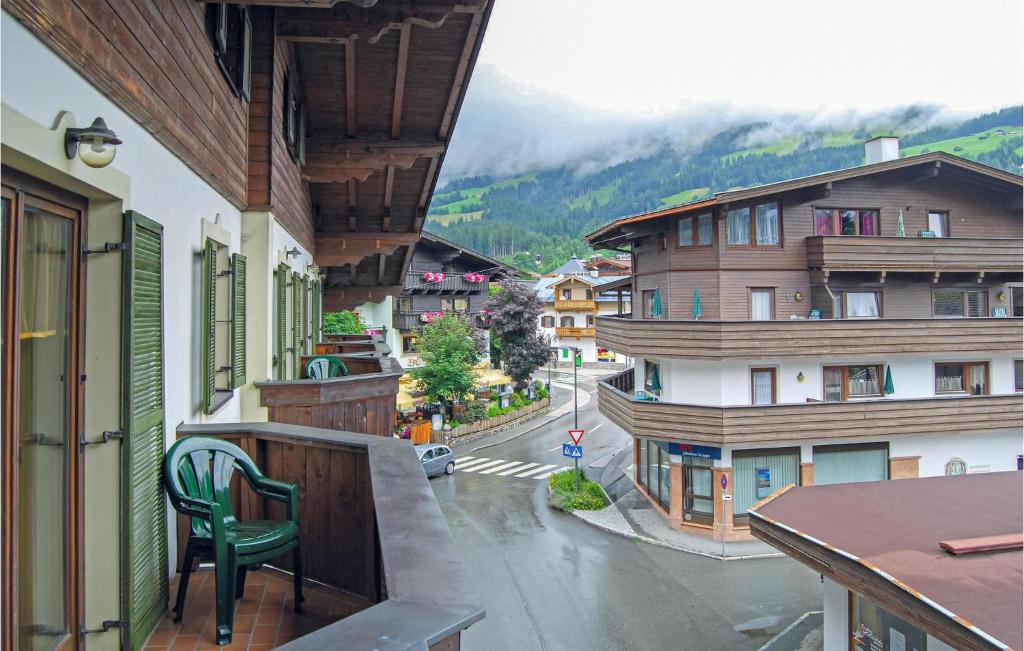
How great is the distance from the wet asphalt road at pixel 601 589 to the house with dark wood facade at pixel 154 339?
7886 mm

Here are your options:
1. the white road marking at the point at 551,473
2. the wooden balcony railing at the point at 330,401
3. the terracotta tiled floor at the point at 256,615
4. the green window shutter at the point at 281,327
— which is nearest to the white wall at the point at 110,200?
the terracotta tiled floor at the point at 256,615

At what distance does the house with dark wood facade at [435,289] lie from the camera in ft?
139

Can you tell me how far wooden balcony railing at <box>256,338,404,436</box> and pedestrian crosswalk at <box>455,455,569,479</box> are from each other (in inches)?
767

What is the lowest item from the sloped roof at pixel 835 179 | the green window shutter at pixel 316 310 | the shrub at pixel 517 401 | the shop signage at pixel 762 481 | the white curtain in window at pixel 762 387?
the shop signage at pixel 762 481

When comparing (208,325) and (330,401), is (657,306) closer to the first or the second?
(330,401)

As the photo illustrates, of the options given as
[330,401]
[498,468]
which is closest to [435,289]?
[498,468]

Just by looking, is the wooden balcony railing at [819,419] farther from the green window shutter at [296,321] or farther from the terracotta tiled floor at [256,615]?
the terracotta tiled floor at [256,615]

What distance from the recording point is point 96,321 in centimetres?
320

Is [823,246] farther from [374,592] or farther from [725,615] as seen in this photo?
[374,592]

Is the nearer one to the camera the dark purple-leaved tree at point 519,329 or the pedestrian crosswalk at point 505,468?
the pedestrian crosswalk at point 505,468

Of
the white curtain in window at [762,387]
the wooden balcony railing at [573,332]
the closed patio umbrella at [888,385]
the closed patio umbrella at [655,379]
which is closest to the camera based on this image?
the white curtain in window at [762,387]

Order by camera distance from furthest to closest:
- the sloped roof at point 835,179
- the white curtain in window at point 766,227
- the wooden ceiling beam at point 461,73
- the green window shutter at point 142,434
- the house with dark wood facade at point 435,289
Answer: the house with dark wood facade at point 435,289 < the white curtain in window at point 766,227 < the sloped roof at point 835,179 < the wooden ceiling beam at point 461,73 < the green window shutter at point 142,434

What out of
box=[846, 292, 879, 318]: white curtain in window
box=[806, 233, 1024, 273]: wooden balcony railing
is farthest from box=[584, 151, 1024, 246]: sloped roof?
box=[846, 292, 879, 318]: white curtain in window

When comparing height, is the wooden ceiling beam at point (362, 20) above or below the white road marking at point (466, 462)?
above
